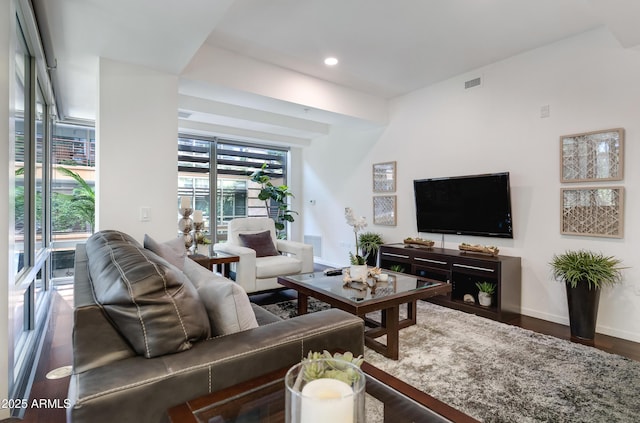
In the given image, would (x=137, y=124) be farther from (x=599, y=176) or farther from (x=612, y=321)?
(x=612, y=321)

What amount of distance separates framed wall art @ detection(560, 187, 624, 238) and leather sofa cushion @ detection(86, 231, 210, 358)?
3.52 meters

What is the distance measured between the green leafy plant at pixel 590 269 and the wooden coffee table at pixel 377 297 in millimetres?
1094

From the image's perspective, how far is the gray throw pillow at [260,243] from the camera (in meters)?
4.35

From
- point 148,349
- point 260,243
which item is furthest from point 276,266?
point 148,349

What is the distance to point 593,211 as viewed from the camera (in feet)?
10.2

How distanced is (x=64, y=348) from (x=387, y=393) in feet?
9.27

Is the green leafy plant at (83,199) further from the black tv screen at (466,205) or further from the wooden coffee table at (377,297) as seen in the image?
the black tv screen at (466,205)

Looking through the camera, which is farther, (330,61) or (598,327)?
(330,61)

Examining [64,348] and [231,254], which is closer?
[64,348]

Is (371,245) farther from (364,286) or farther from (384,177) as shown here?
(364,286)

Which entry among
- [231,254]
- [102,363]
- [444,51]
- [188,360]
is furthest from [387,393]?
[444,51]

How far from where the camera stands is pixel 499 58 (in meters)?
3.77

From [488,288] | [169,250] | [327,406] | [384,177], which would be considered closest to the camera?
[327,406]

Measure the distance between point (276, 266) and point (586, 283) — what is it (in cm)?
301
